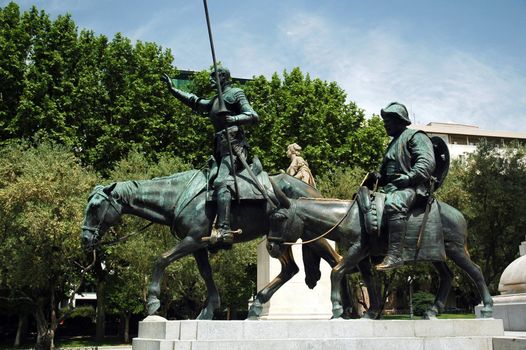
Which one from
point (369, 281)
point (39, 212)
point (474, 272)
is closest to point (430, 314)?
point (474, 272)

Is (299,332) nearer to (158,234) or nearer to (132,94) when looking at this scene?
(158,234)

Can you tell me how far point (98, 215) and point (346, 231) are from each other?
4.31 metres

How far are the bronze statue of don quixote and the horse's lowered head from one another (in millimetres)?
17

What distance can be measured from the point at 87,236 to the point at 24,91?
1005 inches

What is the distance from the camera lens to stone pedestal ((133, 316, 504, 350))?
26.8 ft

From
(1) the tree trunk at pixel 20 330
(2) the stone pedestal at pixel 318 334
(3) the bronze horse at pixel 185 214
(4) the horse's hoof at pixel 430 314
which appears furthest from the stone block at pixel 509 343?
(1) the tree trunk at pixel 20 330

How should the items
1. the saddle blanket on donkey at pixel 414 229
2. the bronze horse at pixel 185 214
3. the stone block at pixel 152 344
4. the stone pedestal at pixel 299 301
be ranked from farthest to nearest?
the stone pedestal at pixel 299 301
the bronze horse at pixel 185 214
the saddle blanket on donkey at pixel 414 229
the stone block at pixel 152 344

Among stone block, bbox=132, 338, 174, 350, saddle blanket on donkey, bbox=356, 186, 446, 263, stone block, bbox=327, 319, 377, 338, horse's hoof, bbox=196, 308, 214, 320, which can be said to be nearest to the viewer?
stone block, bbox=132, 338, 174, 350

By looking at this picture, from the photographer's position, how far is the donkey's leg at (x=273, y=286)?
9.40 metres

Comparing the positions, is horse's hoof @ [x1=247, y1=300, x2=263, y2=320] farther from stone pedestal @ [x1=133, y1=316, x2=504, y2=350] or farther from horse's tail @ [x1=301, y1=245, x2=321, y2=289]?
horse's tail @ [x1=301, y1=245, x2=321, y2=289]

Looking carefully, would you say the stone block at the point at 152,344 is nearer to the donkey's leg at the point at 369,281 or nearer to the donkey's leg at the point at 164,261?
the donkey's leg at the point at 164,261

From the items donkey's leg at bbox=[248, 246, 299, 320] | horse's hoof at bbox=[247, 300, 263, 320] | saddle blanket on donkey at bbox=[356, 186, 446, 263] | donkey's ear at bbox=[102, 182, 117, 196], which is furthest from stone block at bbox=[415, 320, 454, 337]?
donkey's ear at bbox=[102, 182, 117, 196]

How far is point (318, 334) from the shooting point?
8.42 metres

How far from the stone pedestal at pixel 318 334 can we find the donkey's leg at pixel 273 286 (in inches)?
38.2
